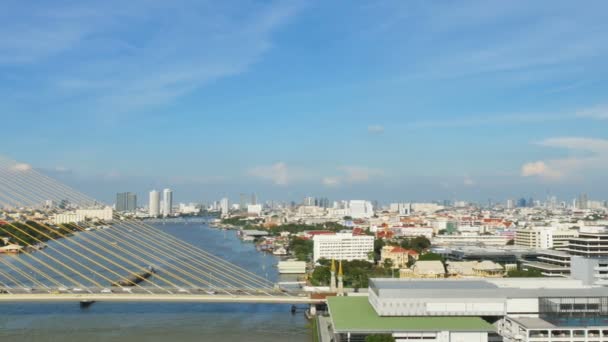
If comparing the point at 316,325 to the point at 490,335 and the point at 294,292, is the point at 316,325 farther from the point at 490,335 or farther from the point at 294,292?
the point at 490,335

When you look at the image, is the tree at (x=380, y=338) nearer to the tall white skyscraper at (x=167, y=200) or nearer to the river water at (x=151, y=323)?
the river water at (x=151, y=323)

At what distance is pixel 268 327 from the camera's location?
7949 mm

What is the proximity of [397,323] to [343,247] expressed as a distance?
417 inches

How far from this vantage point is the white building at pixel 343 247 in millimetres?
16531

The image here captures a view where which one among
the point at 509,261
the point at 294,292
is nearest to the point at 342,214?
the point at 509,261

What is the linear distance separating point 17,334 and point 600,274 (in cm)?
821

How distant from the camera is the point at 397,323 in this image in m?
6.15

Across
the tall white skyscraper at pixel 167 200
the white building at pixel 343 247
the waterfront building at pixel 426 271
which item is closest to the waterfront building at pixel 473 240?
the white building at pixel 343 247

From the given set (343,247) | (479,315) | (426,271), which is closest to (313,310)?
(479,315)

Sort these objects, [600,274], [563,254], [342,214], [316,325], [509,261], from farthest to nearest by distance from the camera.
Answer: [342,214] < [509,261] < [563,254] < [600,274] < [316,325]

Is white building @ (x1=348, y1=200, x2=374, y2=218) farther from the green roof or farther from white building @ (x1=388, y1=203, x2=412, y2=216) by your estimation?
the green roof

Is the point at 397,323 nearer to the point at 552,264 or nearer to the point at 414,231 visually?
the point at 552,264

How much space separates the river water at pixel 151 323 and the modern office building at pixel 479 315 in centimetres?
139

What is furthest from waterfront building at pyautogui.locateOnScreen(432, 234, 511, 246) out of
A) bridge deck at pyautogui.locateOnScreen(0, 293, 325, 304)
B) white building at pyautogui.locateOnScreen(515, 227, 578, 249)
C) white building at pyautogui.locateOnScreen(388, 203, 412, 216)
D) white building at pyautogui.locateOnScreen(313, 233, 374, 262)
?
white building at pyautogui.locateOnScreen(388, 203, 412, 216)
